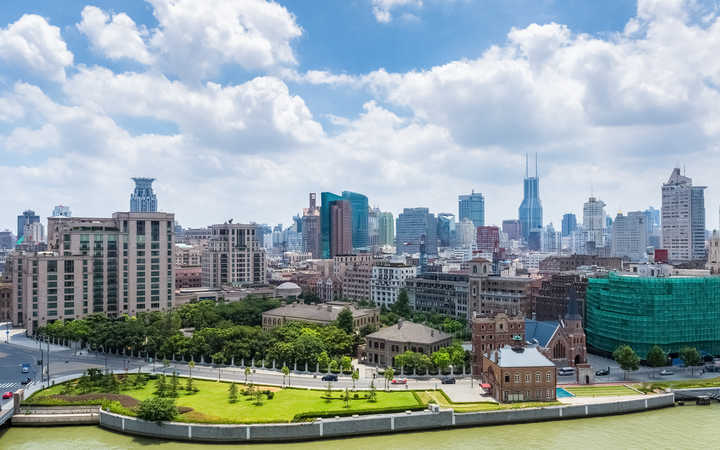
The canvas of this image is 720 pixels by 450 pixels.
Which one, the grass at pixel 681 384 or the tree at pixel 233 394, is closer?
the tree at pixel 233 394

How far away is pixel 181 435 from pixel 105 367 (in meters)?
29.5

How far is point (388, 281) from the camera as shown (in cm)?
15562

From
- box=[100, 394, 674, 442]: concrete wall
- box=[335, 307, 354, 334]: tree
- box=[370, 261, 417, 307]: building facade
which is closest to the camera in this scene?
box=[100, 394, 674, 442]: concrete wall

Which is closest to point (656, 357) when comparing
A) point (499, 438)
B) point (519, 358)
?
point (519, 358)

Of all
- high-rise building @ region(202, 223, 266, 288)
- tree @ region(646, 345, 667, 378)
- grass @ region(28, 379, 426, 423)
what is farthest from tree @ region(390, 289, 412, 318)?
grass @ region(28, 379, 426, 423)

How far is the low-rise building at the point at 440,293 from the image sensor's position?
135m

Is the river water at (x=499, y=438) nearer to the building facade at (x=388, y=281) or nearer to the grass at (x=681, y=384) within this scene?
Answer: the grass at (x=681, y=384)

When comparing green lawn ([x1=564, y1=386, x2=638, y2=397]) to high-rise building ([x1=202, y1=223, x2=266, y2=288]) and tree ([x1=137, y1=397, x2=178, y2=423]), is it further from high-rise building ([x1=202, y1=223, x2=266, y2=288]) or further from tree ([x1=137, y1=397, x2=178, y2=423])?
high-rise building ([x1=202, y1=223, x2=266, y2=288])

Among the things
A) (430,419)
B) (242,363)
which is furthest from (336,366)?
(430,419)

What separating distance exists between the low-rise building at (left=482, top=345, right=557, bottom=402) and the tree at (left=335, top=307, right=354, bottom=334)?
34.3m

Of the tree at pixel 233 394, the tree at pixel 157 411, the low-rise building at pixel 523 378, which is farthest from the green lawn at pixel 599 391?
the tree at pixel 157 411

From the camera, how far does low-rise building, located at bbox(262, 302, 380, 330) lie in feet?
340

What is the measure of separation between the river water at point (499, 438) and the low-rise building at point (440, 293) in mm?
66727

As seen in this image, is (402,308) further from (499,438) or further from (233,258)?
(499,438)
